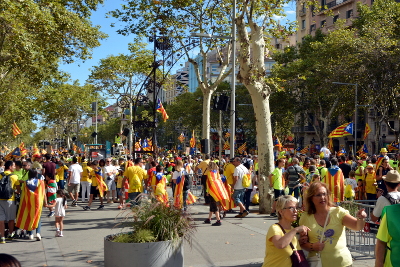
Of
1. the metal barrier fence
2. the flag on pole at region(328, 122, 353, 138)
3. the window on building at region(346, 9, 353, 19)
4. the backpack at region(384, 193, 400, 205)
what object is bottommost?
the metal barrier fence

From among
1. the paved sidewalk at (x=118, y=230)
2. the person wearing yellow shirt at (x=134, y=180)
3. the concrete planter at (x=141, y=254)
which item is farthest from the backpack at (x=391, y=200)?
the person wearing yellow shirt at (x=134, y=180)

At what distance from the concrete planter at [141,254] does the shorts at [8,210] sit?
3.73 m

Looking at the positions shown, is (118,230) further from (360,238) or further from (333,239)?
(333,239)

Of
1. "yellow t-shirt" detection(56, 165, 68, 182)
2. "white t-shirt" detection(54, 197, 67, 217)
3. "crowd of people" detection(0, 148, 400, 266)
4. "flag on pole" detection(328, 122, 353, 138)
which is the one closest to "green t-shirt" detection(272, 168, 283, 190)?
"crowd of people" detection(0, 148, 400, 266)

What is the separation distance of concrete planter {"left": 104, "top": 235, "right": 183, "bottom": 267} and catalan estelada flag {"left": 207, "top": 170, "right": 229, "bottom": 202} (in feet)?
16.1

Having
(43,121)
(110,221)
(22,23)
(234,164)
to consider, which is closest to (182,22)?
(22,23)

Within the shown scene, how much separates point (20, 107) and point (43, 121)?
87.9 ft

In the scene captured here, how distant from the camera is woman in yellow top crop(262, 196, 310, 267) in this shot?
4.32m

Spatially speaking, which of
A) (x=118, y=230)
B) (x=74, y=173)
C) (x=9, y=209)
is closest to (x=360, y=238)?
(x=118, y=230)

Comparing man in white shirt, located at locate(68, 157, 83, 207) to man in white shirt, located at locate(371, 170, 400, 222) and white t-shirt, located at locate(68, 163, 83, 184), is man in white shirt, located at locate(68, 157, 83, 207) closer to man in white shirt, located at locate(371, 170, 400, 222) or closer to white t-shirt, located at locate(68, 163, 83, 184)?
white t-shirt, located at locate(68, 163, 83, 184)

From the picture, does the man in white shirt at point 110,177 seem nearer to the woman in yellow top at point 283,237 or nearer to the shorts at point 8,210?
the shorts at point 8,210

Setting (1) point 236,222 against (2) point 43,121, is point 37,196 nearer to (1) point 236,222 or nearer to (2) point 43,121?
(1) point 236,222

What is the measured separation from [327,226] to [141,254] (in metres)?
2.95

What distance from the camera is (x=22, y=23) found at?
50.4 ft
